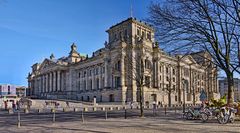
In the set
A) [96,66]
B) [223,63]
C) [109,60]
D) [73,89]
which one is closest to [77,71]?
[73,89]

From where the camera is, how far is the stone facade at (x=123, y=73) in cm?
8588

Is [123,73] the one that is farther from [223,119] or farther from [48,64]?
[223,119]

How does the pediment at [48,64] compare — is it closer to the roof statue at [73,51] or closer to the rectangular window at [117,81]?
the roof statue at [73,51]

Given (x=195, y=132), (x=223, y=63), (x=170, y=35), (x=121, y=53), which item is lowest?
(x=195, y=132)

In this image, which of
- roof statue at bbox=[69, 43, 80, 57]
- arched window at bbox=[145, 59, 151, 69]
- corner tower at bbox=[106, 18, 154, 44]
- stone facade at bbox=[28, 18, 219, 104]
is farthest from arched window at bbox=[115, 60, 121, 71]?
roof statue at bbox=[69, 43, 80, 57]

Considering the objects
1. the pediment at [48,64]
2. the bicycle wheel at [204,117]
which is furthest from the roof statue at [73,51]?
the bicycle wheel at [204,117]

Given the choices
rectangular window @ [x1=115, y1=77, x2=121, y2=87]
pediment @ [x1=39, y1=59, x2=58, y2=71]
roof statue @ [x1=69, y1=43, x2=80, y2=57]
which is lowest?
rectangular window @ [x1=115, y1=77, x2=121, y2=87]

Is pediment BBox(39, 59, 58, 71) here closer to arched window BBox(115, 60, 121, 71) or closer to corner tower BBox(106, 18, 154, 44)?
corner tower BBox(106, 18, 154, 44)

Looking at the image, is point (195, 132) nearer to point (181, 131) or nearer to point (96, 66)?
point (181, 131)

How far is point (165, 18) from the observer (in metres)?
17.6

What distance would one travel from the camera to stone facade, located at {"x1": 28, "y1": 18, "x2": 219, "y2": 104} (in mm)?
85875

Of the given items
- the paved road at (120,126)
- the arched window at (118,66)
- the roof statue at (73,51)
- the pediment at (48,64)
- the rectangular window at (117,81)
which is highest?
the roof statue at (73,51)

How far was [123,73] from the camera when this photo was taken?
8362cm

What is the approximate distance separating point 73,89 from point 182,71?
1797 inches
